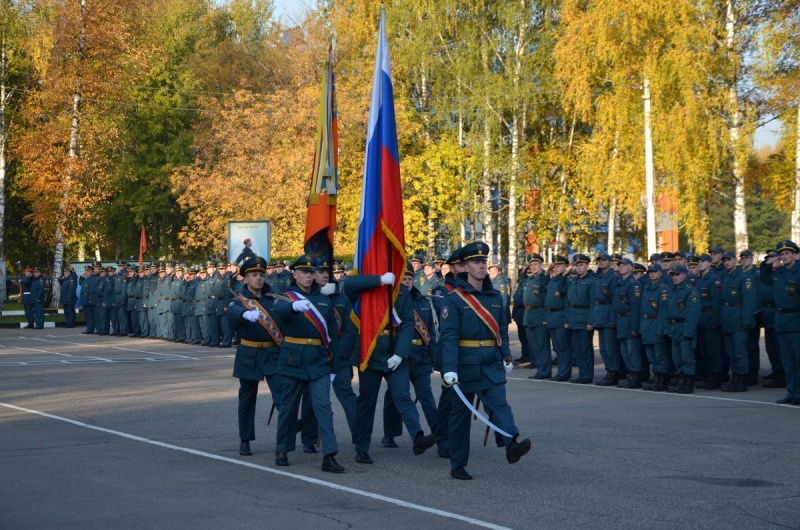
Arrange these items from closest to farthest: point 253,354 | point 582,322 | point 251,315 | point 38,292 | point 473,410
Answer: point 473,410 < point 251,315 < point 253,354 < point 582,322 < point 38,292

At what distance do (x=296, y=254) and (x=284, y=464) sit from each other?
34888 mm

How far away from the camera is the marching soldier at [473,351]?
909cm

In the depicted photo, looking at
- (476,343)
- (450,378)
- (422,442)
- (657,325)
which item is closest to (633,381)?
(657,325)

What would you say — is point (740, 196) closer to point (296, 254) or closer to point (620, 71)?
point (620, 71)

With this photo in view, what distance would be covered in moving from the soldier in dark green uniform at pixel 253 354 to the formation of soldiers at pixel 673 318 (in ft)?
24.6

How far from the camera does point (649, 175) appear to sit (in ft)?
106

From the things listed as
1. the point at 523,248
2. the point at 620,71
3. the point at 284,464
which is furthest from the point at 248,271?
the point at 523,248

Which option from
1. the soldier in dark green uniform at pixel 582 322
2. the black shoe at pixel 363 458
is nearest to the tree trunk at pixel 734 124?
the soldier in dark green uniform at pixel 582 322

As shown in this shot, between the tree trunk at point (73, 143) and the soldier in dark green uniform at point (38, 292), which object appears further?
the tree trunk at point (73, 143)

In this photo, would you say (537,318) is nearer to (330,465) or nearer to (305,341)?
(305,341)

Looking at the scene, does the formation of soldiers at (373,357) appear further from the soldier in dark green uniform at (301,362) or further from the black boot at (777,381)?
the black boot at (777,381)

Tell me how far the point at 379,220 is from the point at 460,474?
2.90 meters

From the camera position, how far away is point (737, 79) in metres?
31.7

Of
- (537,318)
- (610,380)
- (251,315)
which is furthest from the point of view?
(537,318)
